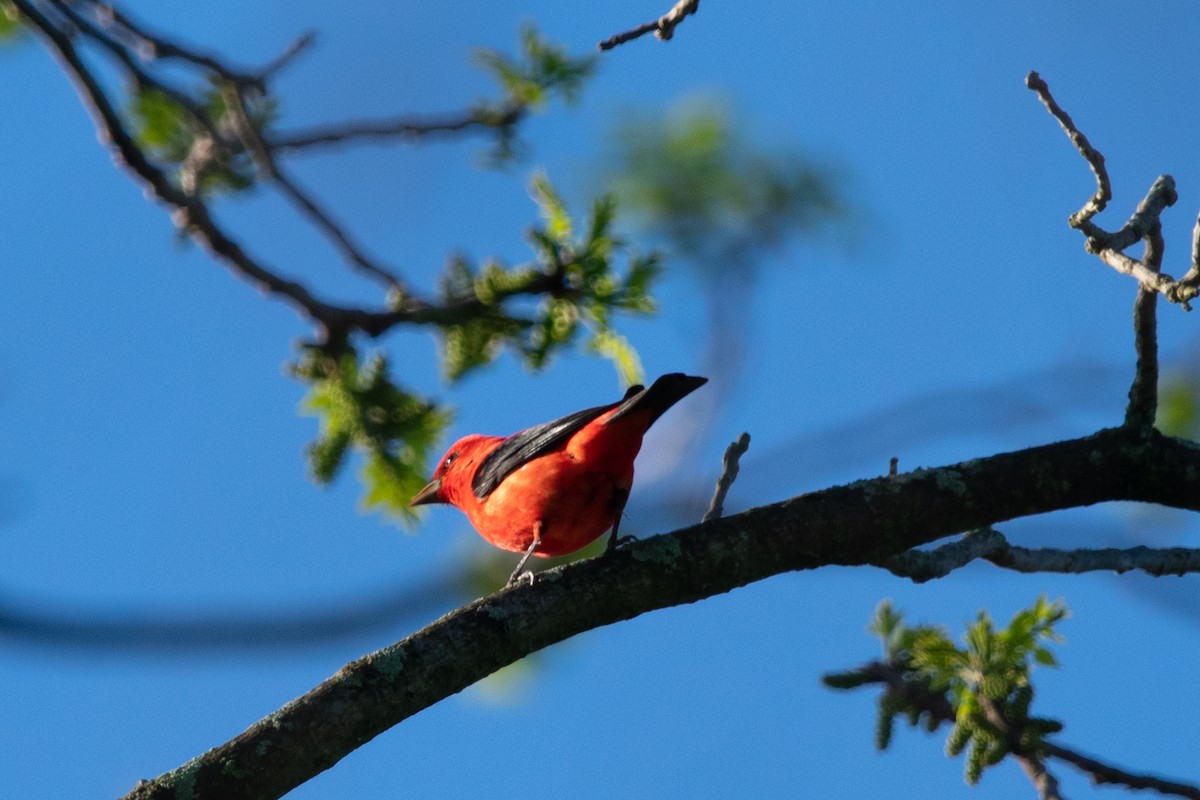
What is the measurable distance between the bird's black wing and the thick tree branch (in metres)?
1.13

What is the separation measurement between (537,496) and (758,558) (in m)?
1.36

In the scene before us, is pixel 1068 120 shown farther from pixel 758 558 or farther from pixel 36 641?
pixel 36 641

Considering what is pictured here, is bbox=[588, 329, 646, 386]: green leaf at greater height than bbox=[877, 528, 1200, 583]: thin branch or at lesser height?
greater

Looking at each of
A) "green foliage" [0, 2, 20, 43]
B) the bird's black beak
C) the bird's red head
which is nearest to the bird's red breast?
the bird's red head

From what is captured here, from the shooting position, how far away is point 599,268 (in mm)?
4082

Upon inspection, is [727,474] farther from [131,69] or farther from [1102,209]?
[131,69]

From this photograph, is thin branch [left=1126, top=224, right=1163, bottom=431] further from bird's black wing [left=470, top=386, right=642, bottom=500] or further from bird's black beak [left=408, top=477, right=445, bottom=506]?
bird's black beak [left=408, top=477, right=445, bottom=506]

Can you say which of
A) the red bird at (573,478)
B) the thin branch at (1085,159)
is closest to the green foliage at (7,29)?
the red bird at (573,478)

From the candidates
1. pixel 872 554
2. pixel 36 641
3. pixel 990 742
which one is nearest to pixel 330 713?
pixel 36 641

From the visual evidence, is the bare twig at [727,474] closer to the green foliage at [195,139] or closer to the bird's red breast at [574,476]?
the bird's red breast at [574,476]

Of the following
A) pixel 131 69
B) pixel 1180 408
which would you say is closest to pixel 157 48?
pixel 131 69

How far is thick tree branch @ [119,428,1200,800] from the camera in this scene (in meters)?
2.56

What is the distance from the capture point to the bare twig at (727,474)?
330cm

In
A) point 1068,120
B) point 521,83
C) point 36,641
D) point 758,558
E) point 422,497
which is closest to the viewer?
point 36,641
